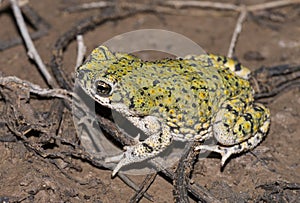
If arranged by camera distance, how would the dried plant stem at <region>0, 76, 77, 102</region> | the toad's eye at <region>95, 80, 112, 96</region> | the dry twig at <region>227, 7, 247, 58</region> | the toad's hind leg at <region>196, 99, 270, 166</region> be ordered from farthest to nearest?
the dry twig at <region>227, 7, 247, 58</region>
the dried plant stem at <region>0, 76, 77, 102</region>
the toad's hind leg at <region>196, 99, 270, 166</region>
the toad's eye at <region>95, 80, 112, 96</region>

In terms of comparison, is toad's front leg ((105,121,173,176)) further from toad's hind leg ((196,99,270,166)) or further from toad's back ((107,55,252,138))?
toad's hind leg ((196,99,270,166))

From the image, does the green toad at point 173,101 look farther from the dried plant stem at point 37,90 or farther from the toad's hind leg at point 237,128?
the dried plant stem at point 37,90

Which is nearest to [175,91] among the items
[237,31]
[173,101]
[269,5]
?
[173,101]

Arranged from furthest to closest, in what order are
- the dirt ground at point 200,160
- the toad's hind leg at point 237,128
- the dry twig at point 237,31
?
the dry twig at point 237,31 → the toad's hind leg at point 237,128 → the dirt ground at point 200,160

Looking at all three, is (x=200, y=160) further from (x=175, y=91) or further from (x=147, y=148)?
(x=175, y=91)

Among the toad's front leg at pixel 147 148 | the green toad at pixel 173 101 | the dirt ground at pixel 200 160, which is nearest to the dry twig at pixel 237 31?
the dirt ground at pixel 200 160

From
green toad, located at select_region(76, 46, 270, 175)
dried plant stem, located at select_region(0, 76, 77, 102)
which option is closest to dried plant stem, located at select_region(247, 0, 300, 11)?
green toad, located at select_region(76, 46, 270, 175)

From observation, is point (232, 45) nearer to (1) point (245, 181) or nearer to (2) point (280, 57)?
(2) point (280, 57)
